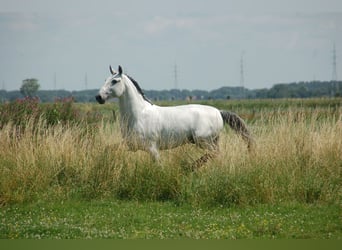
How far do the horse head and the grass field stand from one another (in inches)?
31.5

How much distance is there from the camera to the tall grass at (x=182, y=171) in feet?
27.8

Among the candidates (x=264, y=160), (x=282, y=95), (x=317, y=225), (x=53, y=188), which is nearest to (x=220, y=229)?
(x=317, y=225)

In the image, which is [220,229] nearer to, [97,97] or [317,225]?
[317,225]

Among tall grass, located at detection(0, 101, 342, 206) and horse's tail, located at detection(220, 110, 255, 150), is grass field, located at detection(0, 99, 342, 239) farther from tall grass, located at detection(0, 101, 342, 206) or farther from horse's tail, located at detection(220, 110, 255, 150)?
horse's tail, located at detection(220, 110, 255, 150)

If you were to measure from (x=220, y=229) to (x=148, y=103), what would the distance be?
3.49 meters

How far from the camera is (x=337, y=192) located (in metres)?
8.61

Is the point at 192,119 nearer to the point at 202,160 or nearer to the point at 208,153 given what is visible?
the point at 208,153

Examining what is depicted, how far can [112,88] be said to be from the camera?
952 cm

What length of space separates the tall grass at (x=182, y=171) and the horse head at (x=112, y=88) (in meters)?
0.79

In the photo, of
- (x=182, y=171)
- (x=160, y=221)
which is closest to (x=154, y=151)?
(x=182, y=171)

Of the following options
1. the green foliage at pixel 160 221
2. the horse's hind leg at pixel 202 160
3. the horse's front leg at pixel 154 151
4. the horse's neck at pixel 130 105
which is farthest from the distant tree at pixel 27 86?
the green foliage at pixel 160 221

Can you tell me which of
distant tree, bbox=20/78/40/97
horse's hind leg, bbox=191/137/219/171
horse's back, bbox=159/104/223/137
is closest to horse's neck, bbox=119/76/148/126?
horse's back, bbox=159/104/223/137

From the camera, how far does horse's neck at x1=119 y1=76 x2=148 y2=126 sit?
9.71 m

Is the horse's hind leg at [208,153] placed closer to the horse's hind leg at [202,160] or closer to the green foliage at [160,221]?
the horse's hind leg at [202,160]
